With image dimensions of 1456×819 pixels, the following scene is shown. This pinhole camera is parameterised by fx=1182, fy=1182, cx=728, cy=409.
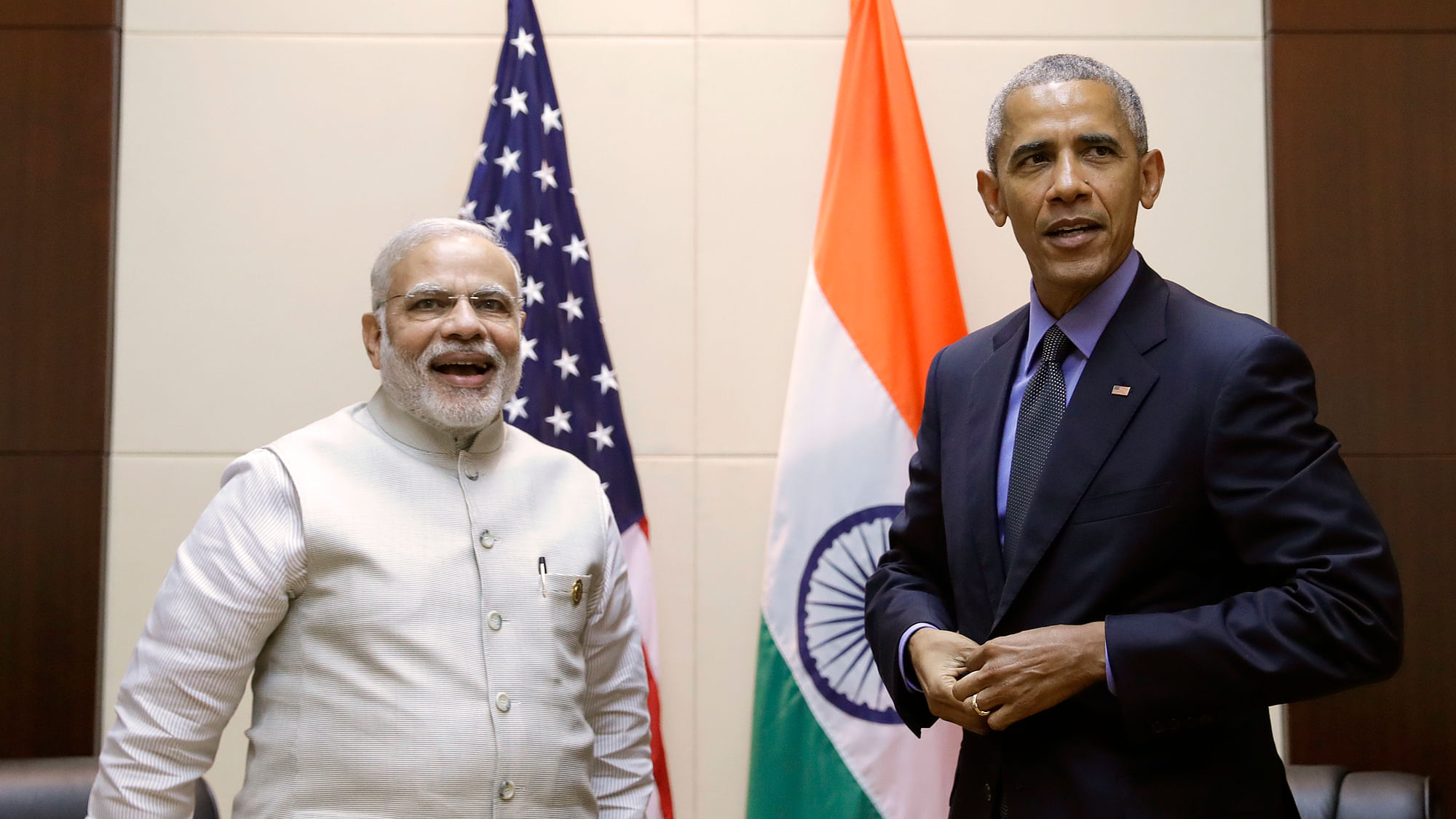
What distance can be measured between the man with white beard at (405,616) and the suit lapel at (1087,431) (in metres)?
0.82

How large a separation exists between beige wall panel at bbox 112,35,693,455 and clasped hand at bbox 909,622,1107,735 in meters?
1.77

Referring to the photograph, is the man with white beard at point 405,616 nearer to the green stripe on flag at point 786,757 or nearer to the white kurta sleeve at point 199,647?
the white kurta sleeve at point 199,647

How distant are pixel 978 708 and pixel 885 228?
182 centimetres

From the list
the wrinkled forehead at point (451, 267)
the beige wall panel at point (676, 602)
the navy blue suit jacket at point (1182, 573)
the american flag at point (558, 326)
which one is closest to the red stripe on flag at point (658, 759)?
the american flag at point (558, 326)

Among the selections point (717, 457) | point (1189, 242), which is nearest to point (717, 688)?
point (717, 457)

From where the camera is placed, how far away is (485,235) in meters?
2.24

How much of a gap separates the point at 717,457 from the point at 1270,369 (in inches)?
74.6

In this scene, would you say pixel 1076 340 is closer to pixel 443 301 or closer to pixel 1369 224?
pixel 443 301

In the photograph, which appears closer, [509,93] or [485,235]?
[485,235]

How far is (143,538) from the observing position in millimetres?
3258

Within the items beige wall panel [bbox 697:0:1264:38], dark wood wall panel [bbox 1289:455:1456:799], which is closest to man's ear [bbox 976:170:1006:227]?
beige wall panel [bbox 697:0:1264:38]

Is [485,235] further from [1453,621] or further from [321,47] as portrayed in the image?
[1453,621]

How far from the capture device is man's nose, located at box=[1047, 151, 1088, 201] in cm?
175

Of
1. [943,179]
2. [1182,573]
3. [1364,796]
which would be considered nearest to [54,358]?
[943,179]
